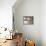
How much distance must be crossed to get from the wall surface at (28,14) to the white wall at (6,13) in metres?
1.02

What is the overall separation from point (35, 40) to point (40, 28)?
598 millimetres

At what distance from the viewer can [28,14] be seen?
5004mm

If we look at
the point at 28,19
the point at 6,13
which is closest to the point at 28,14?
the point at 28,19

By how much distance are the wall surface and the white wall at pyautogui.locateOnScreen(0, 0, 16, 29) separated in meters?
1.02

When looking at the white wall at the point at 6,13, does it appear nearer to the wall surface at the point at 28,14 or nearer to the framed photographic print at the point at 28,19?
the wall surface at the point at 28,14

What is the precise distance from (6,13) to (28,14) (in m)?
1.35

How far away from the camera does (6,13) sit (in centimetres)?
395

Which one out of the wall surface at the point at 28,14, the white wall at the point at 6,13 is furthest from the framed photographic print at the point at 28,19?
the white wall at the point at 6,13

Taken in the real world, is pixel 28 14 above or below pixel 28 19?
above

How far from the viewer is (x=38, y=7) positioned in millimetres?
4992

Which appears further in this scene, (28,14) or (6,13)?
Result: (28,14)

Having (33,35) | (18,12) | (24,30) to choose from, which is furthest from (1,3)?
(33,35)

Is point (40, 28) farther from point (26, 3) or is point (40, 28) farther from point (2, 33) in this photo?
point (2, 33)

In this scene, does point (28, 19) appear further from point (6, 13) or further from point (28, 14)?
point (6, 13)
